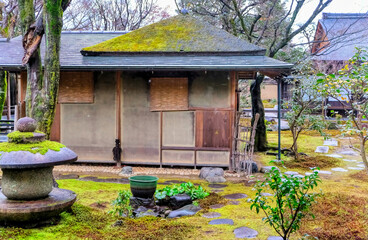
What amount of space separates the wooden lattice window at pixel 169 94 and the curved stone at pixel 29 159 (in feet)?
16.3

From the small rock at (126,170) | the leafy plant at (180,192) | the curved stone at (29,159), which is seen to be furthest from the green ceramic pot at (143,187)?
the small rock at (126,170)

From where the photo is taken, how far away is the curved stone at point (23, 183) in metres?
4.11

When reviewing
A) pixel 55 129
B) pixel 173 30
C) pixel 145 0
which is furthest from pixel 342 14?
pixel 55 129

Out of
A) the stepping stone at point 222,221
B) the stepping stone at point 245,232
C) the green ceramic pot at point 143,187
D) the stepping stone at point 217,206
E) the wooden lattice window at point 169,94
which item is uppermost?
the wooden lattice window at point 169,94

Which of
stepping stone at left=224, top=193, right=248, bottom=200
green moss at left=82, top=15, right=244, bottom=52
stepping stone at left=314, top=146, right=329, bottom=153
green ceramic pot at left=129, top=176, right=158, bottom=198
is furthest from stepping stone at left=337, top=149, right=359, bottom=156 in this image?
green ceramic pot at left=129, top=176, right=158, bottom=198

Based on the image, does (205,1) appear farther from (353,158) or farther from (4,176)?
(4,176)

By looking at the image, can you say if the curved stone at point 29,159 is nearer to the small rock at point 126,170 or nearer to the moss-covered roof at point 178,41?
the small rock at point 126,170

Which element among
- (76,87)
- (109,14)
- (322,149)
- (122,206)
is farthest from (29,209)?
(109,14)

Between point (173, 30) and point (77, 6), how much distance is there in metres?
12.1

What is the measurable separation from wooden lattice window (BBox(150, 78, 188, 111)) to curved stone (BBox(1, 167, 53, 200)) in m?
5.06

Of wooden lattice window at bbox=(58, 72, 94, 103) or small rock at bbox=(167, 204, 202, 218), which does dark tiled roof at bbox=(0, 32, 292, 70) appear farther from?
small rock at bbox=(167, 204, 202, 218)

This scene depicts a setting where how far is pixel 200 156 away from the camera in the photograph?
29.6 ft

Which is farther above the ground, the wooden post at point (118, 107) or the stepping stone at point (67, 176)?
the wooden post at point (118, 107)

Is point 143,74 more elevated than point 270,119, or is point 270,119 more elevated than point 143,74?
point 143,74
